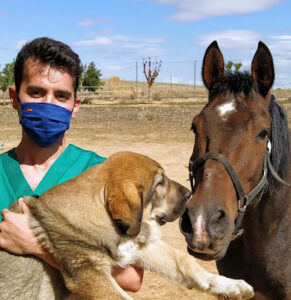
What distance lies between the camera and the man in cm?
296

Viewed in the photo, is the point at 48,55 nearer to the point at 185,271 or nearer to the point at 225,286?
the point at 185,271

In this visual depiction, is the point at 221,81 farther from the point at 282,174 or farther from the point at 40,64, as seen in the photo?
the point at 40,64

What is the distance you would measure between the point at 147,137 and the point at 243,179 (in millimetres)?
15919

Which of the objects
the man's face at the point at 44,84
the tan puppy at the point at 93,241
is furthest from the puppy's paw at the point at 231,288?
the man's face at the point at 44,84

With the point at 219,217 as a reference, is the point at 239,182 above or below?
above

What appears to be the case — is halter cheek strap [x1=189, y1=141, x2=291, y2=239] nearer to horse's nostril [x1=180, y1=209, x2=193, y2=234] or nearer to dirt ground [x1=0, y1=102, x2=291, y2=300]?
horse's nostril [x1=180, y1=209, x2=193, y2=234]

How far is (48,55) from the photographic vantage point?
120 inches

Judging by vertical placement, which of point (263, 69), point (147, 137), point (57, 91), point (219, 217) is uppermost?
point (263, 69)

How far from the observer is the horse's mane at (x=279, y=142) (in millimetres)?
3600

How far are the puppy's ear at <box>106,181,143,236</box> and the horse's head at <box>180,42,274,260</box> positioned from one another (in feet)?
1.43

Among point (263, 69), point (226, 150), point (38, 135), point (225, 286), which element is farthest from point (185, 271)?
point (263, 69)

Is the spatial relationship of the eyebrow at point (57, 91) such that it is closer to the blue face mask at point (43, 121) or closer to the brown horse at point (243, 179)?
the blue face mask at point (43, 121)

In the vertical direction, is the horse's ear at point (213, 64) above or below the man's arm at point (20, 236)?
above

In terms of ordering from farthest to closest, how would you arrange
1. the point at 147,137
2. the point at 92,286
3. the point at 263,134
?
the point at 147,137, the point at 263,134, the point at 92,286
